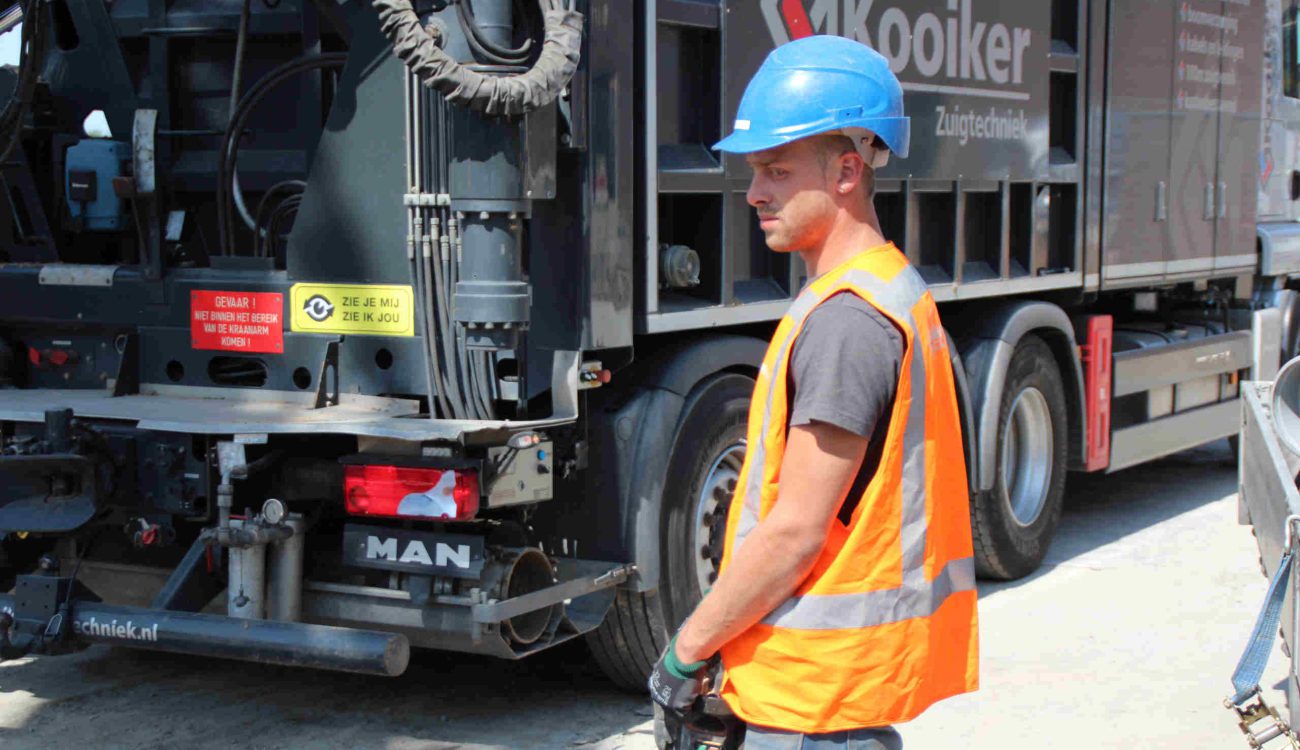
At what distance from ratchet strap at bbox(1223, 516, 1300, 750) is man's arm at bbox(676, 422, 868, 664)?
6.60 ft

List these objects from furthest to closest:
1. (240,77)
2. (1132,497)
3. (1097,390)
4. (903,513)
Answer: (1132,497), (1097,390), (240,77), (903,513)

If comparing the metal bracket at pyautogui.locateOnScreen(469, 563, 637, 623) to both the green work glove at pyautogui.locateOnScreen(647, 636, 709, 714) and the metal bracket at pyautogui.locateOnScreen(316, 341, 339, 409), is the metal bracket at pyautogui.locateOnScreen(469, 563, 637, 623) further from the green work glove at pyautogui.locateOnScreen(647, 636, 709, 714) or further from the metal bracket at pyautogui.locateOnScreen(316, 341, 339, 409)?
the green work glove at pyautogui.locateOnScreen(647, 636, 709, 714)

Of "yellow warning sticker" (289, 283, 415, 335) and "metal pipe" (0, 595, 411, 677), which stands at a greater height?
"yellow warning sticker" (289, 283, 415, 335)

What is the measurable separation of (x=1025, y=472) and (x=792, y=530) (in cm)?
548

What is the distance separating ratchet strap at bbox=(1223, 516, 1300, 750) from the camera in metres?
4.11

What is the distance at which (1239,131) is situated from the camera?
9617 mm

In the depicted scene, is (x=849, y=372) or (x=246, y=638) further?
(x=246, y=638)

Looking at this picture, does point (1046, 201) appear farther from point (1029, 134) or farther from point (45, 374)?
point (45, 374)

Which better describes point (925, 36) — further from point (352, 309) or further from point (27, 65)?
point (27, 65)

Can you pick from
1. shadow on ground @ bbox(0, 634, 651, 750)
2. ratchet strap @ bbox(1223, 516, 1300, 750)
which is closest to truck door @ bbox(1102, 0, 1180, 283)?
ratchet strap @ bbox(1223, 516, 1300, 750)

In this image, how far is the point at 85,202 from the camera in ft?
19.0

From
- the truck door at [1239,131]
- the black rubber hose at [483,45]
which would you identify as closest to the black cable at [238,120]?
the black rubber hose at [483,45]

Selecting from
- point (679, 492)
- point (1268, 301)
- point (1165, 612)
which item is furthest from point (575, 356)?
point (1268, 301)

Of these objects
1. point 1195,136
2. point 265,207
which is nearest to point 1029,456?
point 1195,136
